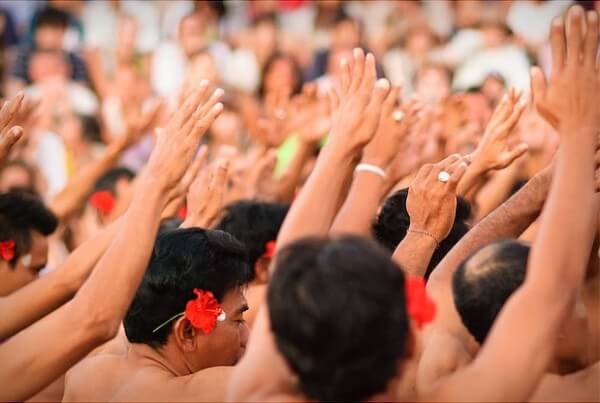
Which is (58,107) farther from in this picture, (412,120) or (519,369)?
(519,369)

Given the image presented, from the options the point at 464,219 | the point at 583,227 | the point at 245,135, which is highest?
the point at 583,227

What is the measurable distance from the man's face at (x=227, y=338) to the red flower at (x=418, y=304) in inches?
46.0

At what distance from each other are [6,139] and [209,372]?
3.39 feet

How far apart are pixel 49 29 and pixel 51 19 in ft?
0.40

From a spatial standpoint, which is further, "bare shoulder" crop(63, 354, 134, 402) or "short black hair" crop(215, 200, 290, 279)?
"short black hair" crop(215, 200, 290, 279)

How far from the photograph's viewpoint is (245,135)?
1092 cm

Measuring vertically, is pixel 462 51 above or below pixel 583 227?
below

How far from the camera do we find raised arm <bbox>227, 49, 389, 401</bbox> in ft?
9.84

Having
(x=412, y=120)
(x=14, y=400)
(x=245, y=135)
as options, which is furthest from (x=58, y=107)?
(x=14, y=400)

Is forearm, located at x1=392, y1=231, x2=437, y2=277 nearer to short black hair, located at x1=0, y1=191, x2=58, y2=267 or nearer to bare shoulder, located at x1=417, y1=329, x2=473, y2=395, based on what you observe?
bare shoulder, located at x1=417, y1=329, x2=473, y2=395

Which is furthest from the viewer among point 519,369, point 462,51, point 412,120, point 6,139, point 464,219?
point 462,51

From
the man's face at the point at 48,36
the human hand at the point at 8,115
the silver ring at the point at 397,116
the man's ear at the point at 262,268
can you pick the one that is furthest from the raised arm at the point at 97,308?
the man's face at the point at 48,36

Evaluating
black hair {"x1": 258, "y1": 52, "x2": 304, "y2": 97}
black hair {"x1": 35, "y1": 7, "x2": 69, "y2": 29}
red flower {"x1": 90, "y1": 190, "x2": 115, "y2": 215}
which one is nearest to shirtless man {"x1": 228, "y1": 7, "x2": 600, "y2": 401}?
red flower {"x1": 90, "y1": 190, "x2": 115, "y2": 215}

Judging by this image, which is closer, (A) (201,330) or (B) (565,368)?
(B) (565,368)
